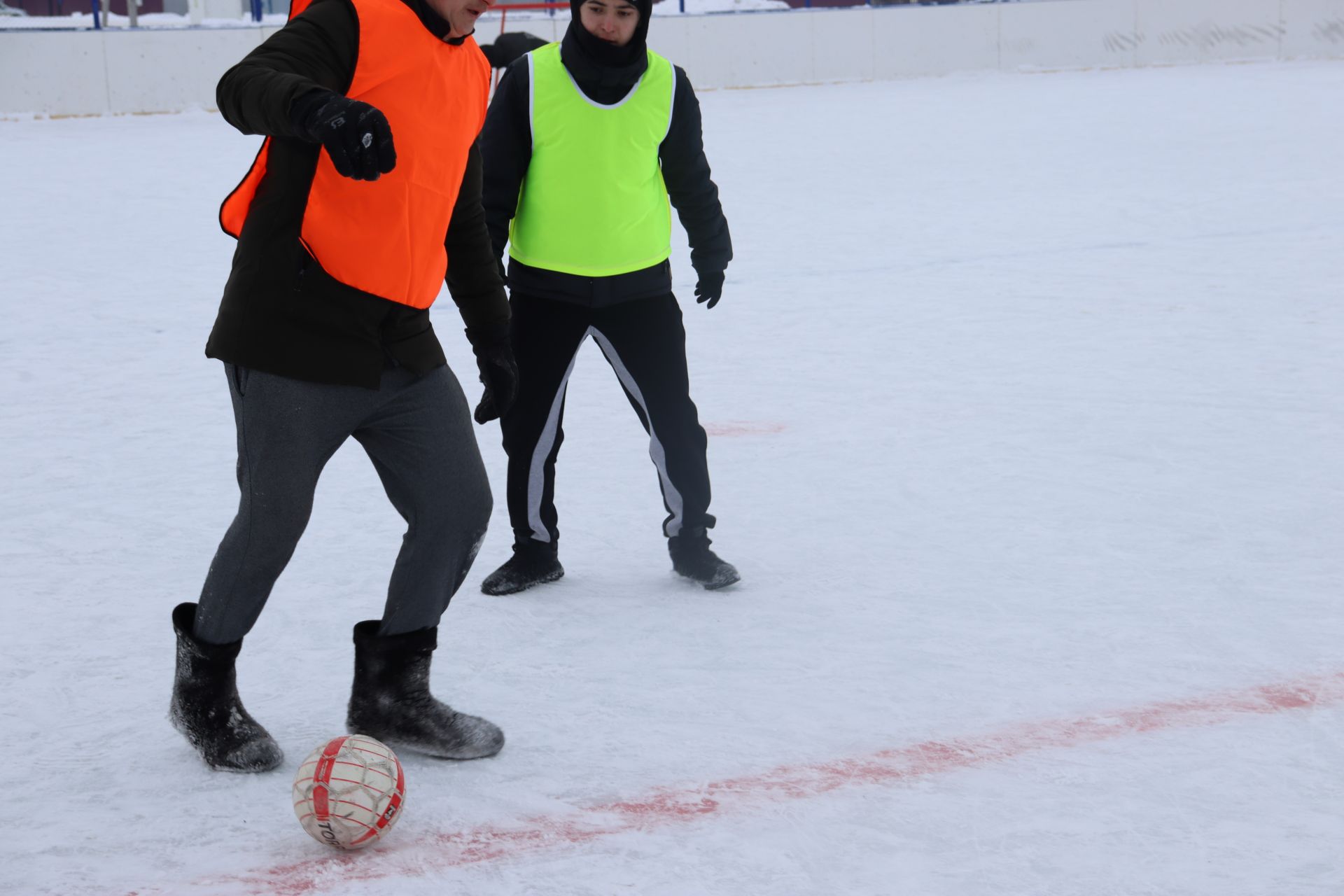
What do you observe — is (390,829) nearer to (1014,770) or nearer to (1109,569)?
(1014,770)

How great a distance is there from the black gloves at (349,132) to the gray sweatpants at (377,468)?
445 mm

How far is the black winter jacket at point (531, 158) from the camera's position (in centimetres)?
338

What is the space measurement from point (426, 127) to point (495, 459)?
2436mm

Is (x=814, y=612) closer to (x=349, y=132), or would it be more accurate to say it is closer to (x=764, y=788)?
(x=764, y=788)

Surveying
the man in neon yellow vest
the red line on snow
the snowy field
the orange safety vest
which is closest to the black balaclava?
the man in neon yellow vest

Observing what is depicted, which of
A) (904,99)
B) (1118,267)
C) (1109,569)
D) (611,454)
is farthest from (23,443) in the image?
(904,99)

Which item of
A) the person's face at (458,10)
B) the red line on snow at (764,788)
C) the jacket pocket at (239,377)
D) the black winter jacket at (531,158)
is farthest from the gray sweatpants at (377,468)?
the black winter jacket at (531,158)

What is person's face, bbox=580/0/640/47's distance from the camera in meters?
3.28

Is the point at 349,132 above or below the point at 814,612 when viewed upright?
above

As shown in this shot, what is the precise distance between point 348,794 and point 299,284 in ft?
2.56

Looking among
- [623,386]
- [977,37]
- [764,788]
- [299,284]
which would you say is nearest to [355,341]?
[299,284]

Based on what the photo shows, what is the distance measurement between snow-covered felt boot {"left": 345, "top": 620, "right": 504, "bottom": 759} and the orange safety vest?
0.61m

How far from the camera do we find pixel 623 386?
11.7 ft

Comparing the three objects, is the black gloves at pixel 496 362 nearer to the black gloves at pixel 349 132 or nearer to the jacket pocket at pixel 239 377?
the jacket pocket at pixel 239 377
